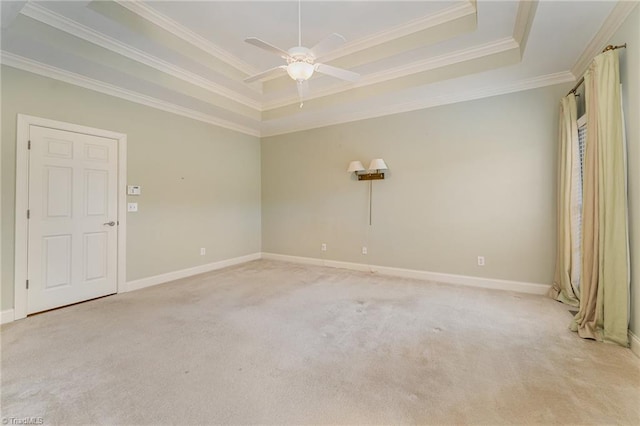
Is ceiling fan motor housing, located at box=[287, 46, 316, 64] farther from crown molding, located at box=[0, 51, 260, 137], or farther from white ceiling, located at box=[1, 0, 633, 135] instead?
crown molding, located at box=[0, 51, 260, 137]

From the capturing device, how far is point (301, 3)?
2.99 metres

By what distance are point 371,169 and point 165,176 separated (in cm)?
344

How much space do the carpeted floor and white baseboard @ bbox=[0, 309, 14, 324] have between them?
15 centimetres

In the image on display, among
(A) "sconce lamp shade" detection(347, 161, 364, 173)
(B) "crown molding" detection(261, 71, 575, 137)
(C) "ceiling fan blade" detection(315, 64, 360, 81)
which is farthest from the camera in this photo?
(A) "sconce lamp shade" detection(347, 161, 364, 173)

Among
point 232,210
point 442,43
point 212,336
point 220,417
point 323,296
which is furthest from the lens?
point 232,210

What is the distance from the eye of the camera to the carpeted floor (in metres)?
1.62

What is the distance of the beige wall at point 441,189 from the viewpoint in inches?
145

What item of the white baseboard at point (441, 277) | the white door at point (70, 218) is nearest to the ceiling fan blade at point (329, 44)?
the white door at point (70, 218)

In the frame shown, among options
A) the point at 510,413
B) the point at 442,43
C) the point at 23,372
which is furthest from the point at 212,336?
the point at 442,43

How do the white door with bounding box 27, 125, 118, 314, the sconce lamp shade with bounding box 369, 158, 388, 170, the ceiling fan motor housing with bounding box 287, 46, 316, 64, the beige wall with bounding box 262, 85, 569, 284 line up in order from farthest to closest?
the sconce lamp shade with bounding box 369, 158, 388, 170 → the beige wall with bounding box 262, 85, 569, 284 → the white door with bounding box 27, 125, 118, 314 → the ceiling fan motor housing with bounding box 287, 46, 316, 64

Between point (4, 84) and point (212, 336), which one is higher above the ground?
point (4, 84)

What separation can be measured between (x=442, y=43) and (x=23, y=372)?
16.6 ft

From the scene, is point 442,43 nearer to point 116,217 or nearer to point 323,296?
point 323,296

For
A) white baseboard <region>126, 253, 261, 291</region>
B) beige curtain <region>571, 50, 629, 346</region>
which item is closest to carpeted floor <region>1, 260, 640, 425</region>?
beige curtain <region>571, 50, 629, 346</region>
